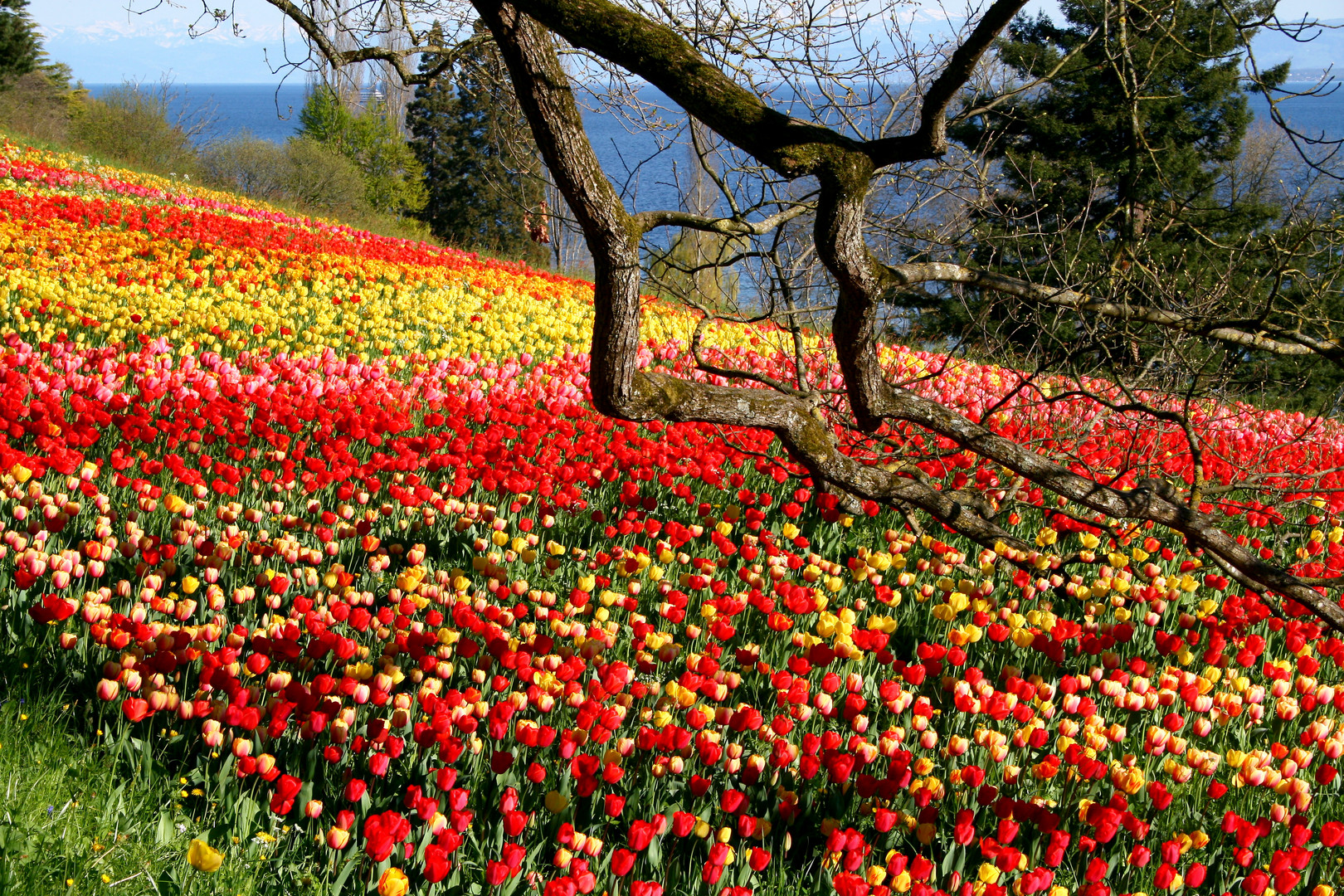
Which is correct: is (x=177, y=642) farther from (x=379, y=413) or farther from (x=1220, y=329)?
(x=1220, y=329)

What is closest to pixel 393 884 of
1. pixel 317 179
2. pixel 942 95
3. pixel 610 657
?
pixel 610 657

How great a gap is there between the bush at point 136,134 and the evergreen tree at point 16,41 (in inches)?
93.1

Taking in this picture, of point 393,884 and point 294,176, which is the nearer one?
point 393,884

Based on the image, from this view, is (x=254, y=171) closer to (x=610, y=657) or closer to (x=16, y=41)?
(x=16, y=41)

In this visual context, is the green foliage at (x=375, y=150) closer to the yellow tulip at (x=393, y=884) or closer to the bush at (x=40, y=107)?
the bush at (x=40, y=107)

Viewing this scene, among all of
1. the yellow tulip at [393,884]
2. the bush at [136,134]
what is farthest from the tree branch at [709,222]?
the bush at [136,134]

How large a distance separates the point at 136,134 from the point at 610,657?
92.0 feet

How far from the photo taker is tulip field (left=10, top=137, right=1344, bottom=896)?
246cm

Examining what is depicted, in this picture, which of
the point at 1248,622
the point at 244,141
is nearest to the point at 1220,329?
the point at 1248,622

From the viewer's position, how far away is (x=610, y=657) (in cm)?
348

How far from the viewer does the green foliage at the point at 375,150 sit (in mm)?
32031

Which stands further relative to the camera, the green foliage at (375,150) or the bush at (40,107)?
the green foliage at (375,150)

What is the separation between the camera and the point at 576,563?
13.6 ft

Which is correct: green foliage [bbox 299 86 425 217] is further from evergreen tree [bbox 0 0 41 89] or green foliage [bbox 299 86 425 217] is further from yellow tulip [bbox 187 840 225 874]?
yellow tulip [bbox 187 840 225 874]
